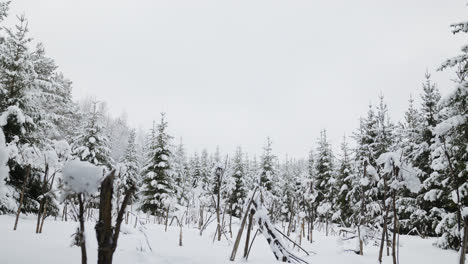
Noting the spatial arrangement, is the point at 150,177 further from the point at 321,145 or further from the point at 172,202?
the point at 321,145

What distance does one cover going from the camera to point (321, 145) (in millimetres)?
28344

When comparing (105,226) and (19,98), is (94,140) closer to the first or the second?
(19,98)

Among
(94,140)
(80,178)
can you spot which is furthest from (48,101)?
(80,178)

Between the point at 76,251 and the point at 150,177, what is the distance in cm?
1977

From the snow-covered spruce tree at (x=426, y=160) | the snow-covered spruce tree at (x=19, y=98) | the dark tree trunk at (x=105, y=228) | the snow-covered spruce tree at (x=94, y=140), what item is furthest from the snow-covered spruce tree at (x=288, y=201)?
the snow-covered spruce tree at (x=94, y=140)

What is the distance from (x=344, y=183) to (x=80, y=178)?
26584mm

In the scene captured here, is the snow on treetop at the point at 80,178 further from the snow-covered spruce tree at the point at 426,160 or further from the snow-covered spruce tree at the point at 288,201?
the snow-covered spruce tree at the point at 426,160

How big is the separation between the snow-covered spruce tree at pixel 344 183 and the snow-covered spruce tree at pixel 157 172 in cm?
1549

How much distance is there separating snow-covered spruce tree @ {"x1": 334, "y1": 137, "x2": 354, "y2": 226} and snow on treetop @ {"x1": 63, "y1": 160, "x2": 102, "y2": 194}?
24.3 metres

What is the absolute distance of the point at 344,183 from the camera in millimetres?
25062

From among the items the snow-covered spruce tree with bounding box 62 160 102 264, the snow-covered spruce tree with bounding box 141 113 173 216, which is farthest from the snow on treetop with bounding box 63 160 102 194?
the snow-covered spruce tree with bounding box 141 113 173 216

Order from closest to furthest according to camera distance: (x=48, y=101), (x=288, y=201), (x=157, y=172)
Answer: (x=288, y=201)
(x=48, y=101)
(x=157, y=172)

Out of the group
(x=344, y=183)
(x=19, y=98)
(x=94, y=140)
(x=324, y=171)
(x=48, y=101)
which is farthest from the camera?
(x=324, y=171)

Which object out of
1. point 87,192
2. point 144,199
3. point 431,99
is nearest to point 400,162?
point 87,192
